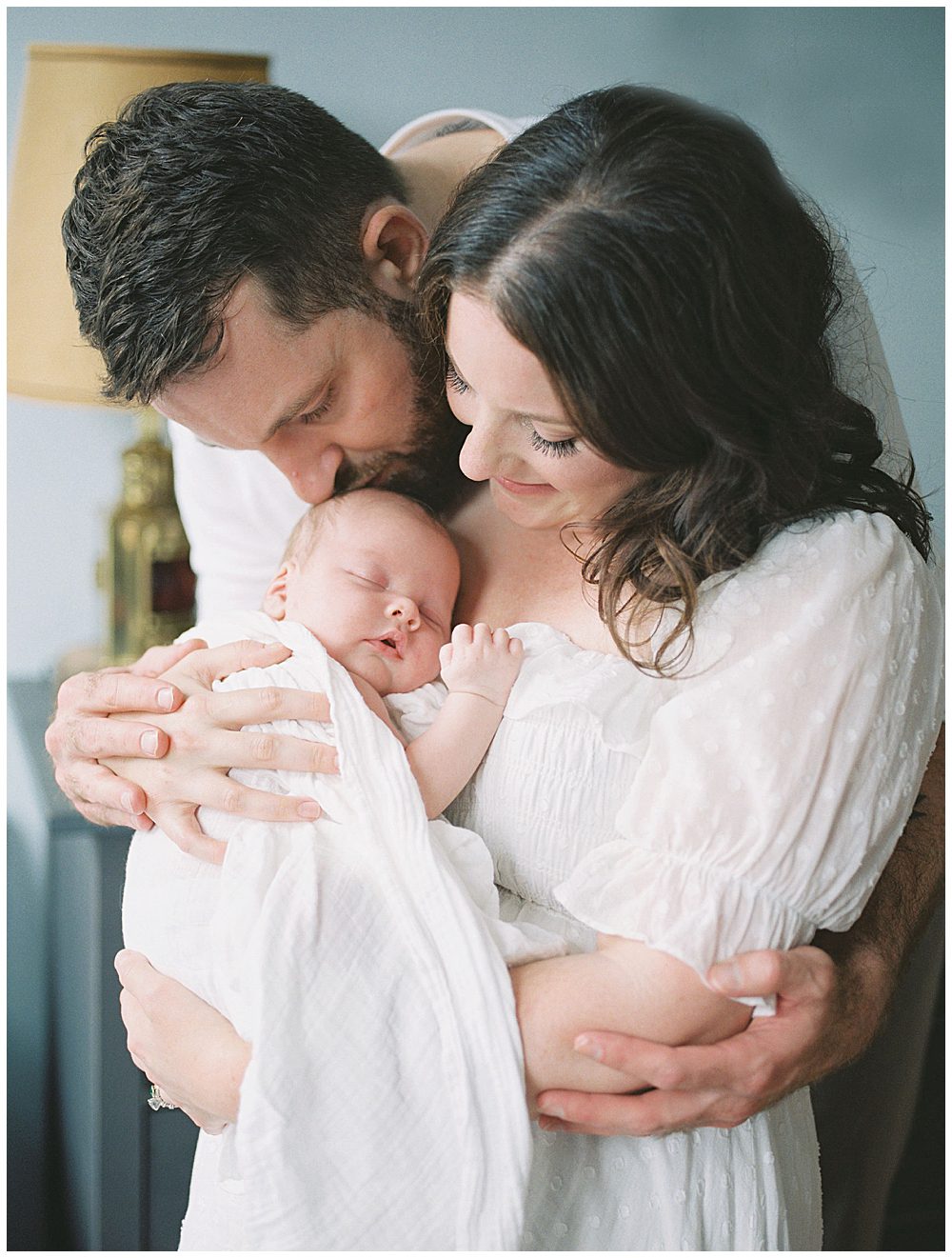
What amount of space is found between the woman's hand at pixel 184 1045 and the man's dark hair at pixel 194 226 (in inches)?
23.0

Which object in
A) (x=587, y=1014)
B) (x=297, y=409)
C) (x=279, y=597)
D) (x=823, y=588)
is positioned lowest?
(x=587, y=1014)

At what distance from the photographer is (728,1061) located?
90 centimetres

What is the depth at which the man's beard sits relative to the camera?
1.23 m

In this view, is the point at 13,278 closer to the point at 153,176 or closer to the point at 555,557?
the point at 153,176

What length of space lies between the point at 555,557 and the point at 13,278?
40.9 inches

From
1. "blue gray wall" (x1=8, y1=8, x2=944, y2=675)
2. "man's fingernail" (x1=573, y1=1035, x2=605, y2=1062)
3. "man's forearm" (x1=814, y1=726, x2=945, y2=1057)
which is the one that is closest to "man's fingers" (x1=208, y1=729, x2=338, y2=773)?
"man's fingernail" (x1=573, y1=1035, x2=605, y2=1062)

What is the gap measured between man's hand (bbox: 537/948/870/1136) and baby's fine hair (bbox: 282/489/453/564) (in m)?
0.56

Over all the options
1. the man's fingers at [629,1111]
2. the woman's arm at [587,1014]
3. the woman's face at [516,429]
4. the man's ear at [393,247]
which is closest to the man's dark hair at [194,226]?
the man's ear at [393,247]

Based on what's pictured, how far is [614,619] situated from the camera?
99 cm

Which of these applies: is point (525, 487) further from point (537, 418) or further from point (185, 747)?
point (185, 747)

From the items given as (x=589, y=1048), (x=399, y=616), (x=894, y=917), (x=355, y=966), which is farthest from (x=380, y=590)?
(x=894, y=917)

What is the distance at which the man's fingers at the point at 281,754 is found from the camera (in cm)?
102

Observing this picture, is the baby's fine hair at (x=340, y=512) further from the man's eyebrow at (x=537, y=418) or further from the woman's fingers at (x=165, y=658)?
the man's eyebrow at (x=537, y=418)

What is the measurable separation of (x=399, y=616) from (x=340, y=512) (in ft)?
Result: 0.49
